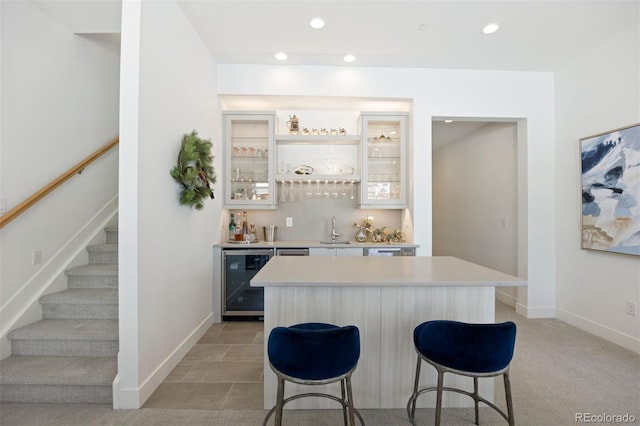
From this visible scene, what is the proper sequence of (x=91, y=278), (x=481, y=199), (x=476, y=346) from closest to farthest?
(x=476, y=346)
(x=91, y=278)
(x=481, y=199)

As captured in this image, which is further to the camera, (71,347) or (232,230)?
(232,230)

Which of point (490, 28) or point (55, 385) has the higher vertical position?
point (490, 28)

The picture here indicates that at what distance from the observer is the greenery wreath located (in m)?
2.60

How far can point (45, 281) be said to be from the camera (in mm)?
2621

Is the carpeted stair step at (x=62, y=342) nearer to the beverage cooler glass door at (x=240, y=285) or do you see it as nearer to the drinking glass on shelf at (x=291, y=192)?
the beverage cooler glass door at (x=240, y=285)

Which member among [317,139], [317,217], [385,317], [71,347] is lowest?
[71,347]

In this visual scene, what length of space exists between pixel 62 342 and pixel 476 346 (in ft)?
9.38

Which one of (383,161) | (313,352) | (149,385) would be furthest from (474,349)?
(383,161)

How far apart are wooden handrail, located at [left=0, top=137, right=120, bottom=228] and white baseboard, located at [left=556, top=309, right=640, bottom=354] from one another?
533cm

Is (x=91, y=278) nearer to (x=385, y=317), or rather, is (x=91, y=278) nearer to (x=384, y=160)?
(x=385, y=317)

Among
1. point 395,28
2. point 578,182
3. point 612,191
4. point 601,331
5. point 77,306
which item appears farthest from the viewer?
point 578,182

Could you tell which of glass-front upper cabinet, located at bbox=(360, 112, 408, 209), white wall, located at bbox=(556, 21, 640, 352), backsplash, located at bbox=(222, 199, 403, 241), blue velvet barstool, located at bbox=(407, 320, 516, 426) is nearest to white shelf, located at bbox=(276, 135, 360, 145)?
glass-front upper cabinet, located at bbox=(360, 112, 408, 209)

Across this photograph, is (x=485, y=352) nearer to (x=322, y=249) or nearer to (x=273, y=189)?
(x=322, y=249)

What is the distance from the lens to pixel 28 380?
206cm
